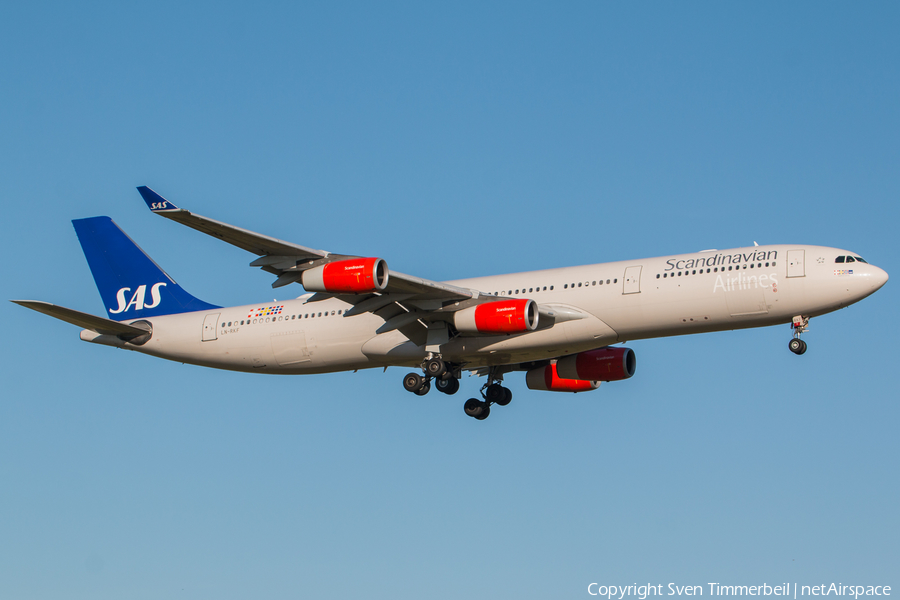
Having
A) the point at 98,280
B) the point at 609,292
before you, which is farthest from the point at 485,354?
the point at 98,280

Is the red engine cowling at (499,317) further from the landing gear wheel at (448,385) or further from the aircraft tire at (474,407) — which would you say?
the aircraft tire at (474,407)

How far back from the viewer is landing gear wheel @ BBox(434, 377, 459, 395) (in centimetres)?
4012

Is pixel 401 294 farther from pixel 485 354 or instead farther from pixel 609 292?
pixel 609 292

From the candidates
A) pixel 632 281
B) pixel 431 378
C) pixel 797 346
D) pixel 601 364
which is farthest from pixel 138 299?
pixel 797 346

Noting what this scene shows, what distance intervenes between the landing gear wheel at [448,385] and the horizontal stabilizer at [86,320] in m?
12.8

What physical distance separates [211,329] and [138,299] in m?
4.64

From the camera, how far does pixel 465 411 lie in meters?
45.0

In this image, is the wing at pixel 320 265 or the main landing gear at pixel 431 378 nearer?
the wing at pixel 320 265

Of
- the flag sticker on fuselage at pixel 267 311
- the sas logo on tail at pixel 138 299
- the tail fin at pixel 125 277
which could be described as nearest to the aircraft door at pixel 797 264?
the flag sticker on fuselage at pixel 267 311

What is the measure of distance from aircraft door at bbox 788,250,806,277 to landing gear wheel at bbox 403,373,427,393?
1379 cm

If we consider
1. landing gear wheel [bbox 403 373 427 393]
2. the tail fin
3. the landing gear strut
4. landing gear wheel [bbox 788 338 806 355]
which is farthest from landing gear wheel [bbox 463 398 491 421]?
landing gear wheel [bbox 788 338 806 355]

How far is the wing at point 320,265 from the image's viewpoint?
33625 mm

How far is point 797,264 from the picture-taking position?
3588cm

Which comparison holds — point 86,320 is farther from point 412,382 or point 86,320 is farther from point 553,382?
point 553,382
